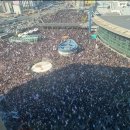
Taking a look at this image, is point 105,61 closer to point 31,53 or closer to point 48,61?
point 48,61

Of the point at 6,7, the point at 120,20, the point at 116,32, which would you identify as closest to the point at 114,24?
Answer: the point at 116,32

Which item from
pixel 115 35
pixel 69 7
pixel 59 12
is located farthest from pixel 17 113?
pixel 69 7

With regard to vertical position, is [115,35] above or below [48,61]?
above

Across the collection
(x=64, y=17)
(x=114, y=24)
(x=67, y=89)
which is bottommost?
(x=64, y=17)

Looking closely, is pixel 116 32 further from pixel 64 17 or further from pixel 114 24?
Answer: pixel 64 17

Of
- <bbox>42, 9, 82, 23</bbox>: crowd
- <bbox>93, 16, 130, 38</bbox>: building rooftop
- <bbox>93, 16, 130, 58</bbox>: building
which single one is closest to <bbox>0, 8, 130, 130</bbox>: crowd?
<bbox>93, 16, 130, 58</bbox>: building

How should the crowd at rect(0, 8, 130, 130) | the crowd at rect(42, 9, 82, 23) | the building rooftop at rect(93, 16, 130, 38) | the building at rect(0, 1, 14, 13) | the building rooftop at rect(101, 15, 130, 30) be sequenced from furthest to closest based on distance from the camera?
1. the building at rect(0, 1, 14, 13)
2. the crowd at rect(42, 9, 82, 23)
3. the building rooftop at rect(101, 15, 130, 30)
4. the building rooftop at rect(93, 16, 130, 38)
5. the crowd at rect(0, 8, 130, 130)

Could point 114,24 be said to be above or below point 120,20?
above

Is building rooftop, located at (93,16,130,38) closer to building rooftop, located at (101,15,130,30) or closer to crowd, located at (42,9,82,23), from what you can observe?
building rooftop, located at (101,15,130,30)
